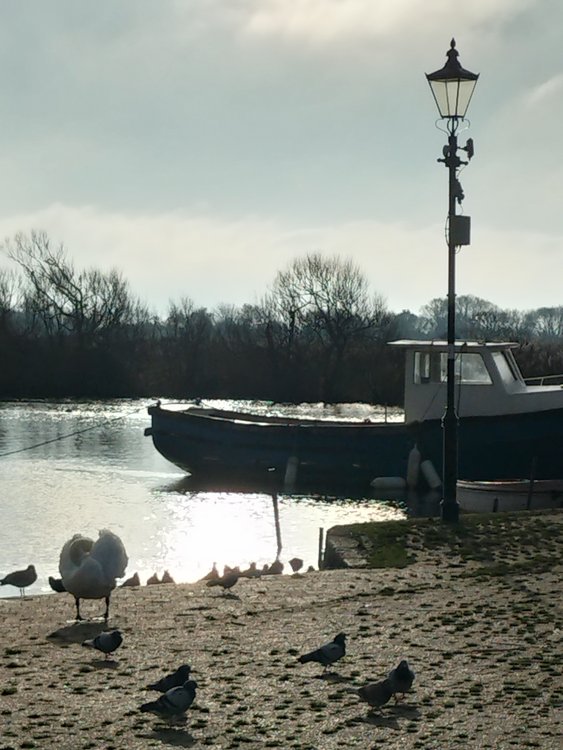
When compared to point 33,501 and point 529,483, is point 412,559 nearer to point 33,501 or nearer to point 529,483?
point 529,483

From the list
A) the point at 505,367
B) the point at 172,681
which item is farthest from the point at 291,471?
the point at 172,681

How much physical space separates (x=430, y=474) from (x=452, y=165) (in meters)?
14.2

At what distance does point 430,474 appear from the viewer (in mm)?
28234

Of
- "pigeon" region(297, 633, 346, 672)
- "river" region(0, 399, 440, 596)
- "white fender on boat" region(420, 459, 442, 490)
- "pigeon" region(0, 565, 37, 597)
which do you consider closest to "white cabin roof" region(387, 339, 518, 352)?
"white fender on boat" region(420, 459, 442, 490)

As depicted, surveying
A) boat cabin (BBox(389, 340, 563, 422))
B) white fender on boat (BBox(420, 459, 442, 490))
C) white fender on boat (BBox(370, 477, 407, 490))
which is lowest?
white fender on boat (BBox(370, 477, 407, 490))

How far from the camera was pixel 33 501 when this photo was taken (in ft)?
87.3

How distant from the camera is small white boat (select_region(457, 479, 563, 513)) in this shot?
2123 cm

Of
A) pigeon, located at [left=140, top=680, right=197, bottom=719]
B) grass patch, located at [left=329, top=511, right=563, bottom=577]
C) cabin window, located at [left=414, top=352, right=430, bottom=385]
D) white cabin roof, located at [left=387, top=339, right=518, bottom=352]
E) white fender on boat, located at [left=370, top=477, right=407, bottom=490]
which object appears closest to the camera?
pigeon, located at [left=140, top=680, right=197, bottom=719]

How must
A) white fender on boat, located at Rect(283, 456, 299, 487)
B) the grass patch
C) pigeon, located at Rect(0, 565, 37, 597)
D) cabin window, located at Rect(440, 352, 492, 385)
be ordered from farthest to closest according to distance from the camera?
Answer: white fender on boat, located at Rect(283, 456, 299, 487) → cabin window, located at Rect(440, 352, 492, 385) → pigeon, located at Rect(0, 565, 37, 597) → the grass patch

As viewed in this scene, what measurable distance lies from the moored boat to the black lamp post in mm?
11011

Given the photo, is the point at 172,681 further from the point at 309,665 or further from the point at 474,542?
the point at 474,542

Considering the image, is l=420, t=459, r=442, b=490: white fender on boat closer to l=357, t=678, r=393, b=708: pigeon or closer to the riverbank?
the riverbank

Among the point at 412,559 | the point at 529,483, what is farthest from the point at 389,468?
the point at 412,559

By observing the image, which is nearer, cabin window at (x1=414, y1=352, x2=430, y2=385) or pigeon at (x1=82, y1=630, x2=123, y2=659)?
pigeon at (x1=82, y1=630, x2=123, y2=659)
